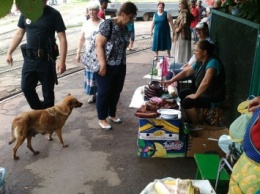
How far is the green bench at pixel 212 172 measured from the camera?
2.95 meters

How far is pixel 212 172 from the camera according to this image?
3062 mm

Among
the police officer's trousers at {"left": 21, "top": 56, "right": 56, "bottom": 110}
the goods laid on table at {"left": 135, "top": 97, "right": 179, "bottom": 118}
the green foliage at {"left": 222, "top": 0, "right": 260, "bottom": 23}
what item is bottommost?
the goods laid on table at {"left": 135, "top": 97, "right": 179, "bottom": 118}

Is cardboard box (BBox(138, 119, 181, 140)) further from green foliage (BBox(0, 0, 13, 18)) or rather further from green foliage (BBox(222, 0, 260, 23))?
green foliage (BBox(0, 0, 13, 18))

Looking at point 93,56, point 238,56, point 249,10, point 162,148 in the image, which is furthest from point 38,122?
point 249,10

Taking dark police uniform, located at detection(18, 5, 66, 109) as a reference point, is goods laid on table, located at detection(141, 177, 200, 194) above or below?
below

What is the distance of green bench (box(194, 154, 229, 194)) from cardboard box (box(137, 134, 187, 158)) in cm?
80

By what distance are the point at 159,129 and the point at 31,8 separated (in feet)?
9.96

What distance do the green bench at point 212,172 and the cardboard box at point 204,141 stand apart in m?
0.67

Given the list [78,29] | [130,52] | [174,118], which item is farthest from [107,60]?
[78,29]

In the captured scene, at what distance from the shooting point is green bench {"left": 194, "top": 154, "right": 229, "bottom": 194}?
2947 mm

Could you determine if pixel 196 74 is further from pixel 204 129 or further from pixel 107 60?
pixel 107 60

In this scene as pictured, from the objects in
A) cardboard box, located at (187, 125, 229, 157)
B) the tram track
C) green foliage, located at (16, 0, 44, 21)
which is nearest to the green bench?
cardboard box, located at (187, 125, 229, 157)

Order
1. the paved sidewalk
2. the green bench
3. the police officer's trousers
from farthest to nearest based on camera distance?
the police officer's trousers, the paved sidewalk, the green bench

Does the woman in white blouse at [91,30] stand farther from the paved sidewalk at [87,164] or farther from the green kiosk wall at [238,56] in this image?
the green kiosk wall at [238,56]
